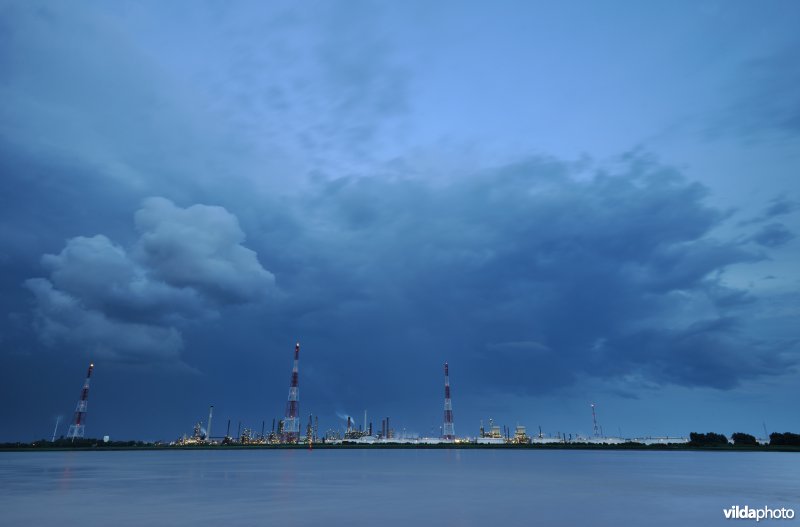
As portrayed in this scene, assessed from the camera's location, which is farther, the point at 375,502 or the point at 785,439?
the point at 785,439

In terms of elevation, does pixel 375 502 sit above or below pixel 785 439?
above

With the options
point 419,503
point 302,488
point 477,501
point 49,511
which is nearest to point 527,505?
point 477,501

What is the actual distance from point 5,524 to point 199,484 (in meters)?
22.7

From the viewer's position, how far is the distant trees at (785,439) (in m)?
184

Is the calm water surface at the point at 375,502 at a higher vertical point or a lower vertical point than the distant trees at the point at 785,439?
higher

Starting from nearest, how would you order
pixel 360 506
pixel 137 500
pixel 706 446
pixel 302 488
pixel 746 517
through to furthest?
pixel 746 517 → pixel 360 506 → pixel 137 500 → pixel 302 488 → pixel 706 446

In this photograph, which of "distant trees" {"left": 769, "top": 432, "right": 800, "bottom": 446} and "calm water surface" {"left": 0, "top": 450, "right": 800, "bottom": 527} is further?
"distant trees" {"left": 769, "top": 432, "right": 800, "bottom": 446}

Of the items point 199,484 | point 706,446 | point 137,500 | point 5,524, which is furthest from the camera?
point 706,446

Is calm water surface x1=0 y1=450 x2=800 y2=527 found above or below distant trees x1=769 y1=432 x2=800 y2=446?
above

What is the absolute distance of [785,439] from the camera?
18775 centimetres

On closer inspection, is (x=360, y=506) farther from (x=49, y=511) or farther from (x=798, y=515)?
(x=798, y=515)

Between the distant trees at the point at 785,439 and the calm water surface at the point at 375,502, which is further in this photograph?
the distant trees at the point at 785,439

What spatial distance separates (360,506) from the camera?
3002 cm

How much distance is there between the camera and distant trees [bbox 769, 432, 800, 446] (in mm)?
183500
